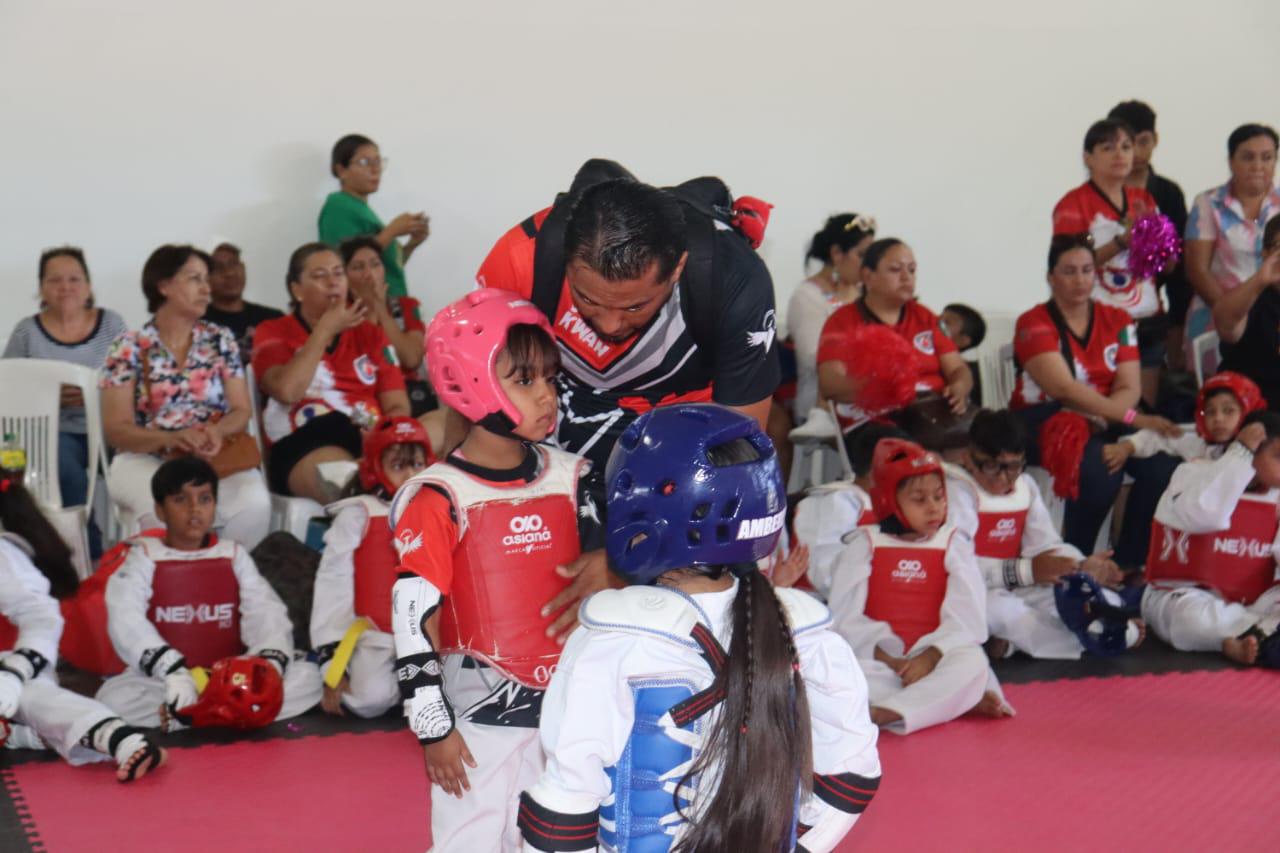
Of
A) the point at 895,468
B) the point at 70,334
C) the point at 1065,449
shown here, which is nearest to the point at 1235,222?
the point at 1065,449

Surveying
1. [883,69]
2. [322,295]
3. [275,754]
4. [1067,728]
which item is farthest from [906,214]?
[275,754]

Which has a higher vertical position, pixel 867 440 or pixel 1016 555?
pixel 867 440

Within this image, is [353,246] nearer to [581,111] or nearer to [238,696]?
[581,111]

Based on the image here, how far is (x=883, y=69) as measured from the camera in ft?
28.3

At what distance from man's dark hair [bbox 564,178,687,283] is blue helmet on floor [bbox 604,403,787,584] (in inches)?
14.7

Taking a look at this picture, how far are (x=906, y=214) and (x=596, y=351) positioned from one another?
244 inches

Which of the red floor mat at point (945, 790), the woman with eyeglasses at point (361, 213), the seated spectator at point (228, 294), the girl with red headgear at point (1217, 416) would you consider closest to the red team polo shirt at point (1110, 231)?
the girl with red headgear at point (1217, 416)

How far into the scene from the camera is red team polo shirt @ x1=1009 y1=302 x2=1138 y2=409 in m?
6.43

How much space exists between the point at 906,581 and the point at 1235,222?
3.22 m

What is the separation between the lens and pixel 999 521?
563cm

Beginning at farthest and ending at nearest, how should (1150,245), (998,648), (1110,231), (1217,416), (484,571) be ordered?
(1110,231)
(1150,245)
(1217,416)
(998,648)
(484,571)

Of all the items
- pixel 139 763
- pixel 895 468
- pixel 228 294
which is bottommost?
pixel 139 763

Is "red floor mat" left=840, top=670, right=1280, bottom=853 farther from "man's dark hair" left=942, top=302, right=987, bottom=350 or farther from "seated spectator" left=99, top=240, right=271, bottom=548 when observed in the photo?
"man's dark hair" left=942, top=302, right=987, bottom=350

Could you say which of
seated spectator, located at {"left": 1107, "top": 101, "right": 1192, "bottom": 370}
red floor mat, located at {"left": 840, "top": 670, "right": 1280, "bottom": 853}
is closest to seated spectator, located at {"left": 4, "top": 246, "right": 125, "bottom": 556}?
red floor mat, located at {"left": 840, "top": 670, "right": 1280, "bottom": 853}
